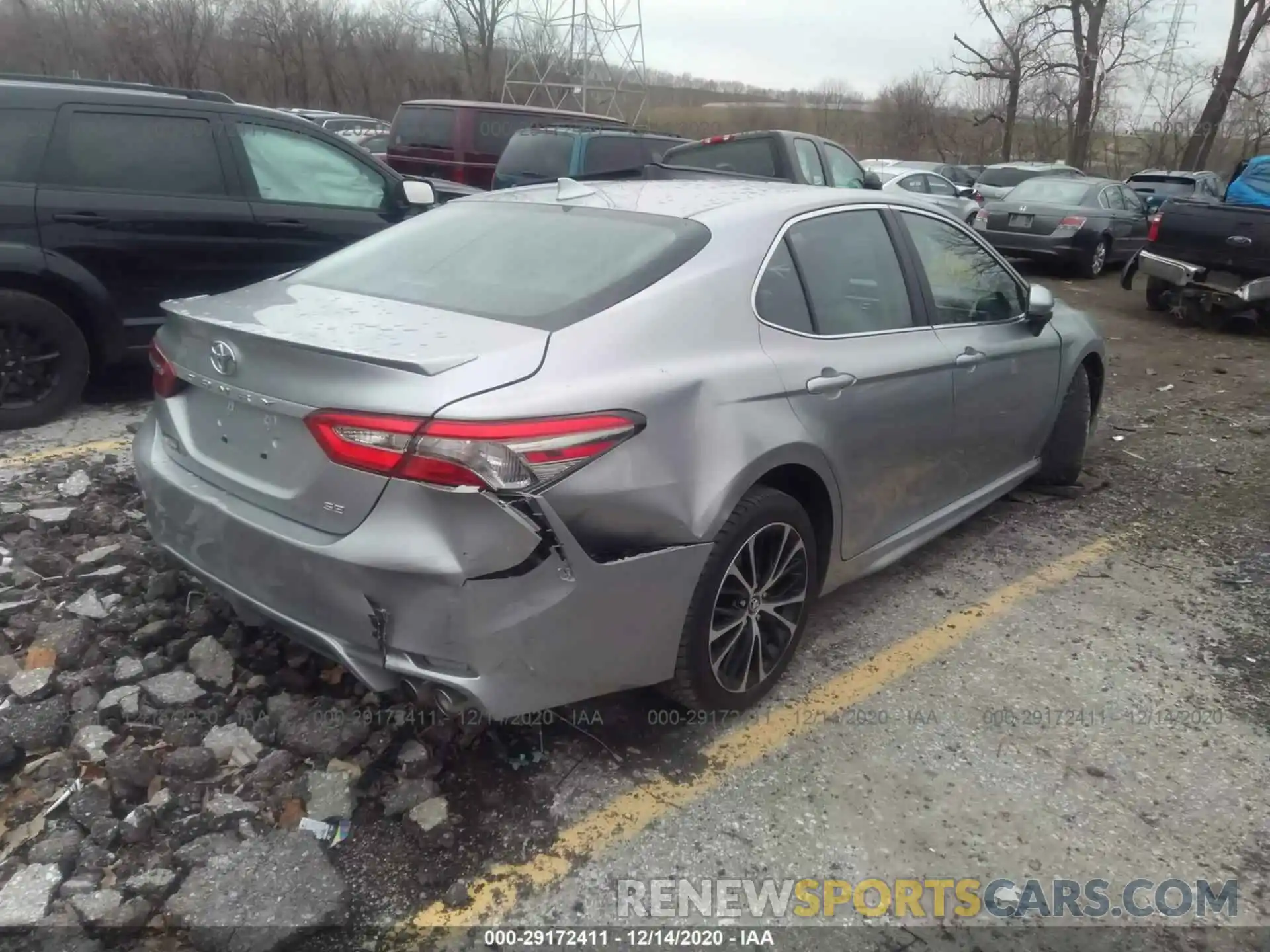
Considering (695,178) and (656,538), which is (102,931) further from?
(695,178)

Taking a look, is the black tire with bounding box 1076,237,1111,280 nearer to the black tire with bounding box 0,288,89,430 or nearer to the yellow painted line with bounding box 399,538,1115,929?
the yellow painted line with bounding box 399,538,1115,929

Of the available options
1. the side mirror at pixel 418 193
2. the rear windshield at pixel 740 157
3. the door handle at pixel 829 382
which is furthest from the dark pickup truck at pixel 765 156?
the door handle at pixel 829 382

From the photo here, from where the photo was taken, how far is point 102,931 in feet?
7.00

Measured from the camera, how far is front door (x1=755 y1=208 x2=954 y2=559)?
9.99 feet

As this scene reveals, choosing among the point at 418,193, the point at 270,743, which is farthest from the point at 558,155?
the point at 270,743

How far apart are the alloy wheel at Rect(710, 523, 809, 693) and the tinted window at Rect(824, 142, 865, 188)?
8044 millimetres

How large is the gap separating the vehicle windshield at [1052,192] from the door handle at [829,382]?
1258 centimetres

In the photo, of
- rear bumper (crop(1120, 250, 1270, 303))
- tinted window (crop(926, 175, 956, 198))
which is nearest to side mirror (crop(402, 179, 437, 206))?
rear bumper (crop(1120, 250, 1270, 303))

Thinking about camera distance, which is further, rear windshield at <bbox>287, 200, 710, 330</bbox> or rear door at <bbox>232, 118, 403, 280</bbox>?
rear door at <bbox>232, 118, 403, 280</bbox>

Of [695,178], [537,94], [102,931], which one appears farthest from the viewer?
[537,94]

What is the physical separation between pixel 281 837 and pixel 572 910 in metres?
0.79

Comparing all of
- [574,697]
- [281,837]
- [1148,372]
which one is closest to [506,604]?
[574,697]

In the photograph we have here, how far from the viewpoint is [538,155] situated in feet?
32.7

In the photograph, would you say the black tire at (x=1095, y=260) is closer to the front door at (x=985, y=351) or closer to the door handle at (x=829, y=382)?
the front door at (x=985, y=351)
